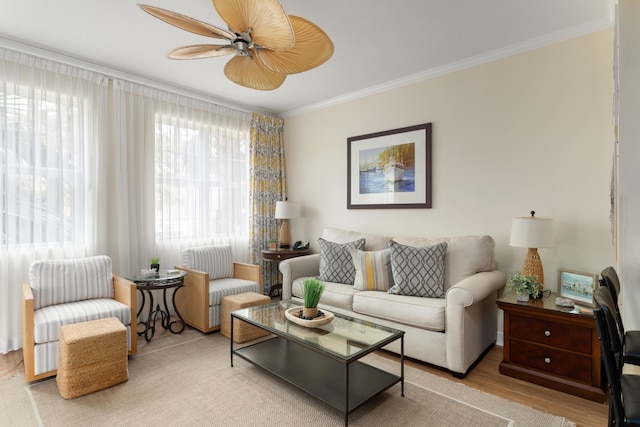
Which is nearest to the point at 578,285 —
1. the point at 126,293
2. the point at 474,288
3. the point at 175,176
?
the point at 474,288

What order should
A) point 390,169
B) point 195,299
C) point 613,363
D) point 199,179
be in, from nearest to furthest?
point 613,363, point 195,299, point 390,169, point 199,179

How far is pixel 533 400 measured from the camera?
2.28m

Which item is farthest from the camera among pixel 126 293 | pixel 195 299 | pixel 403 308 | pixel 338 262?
pixel 338 262

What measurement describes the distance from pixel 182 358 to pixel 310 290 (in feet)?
4.45

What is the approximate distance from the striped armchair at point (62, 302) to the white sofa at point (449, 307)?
182 centimetres

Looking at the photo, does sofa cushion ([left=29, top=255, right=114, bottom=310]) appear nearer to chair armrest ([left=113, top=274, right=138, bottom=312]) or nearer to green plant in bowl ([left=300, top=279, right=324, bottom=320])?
chair armrest ([left=113, top=274, right=138, bottom=312])

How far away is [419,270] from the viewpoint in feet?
10.0

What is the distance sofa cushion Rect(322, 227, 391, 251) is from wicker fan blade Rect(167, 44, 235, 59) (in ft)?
7.86

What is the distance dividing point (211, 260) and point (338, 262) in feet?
4.82

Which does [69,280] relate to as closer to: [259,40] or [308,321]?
[308,321]

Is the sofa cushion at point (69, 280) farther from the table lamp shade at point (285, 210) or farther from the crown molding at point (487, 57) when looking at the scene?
the crown molding at point (487, 57)

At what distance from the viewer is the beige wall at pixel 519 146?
109 inches

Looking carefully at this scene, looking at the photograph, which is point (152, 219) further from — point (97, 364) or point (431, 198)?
point (431, 198)

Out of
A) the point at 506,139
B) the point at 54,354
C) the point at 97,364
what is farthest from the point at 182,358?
the point at 506,139
